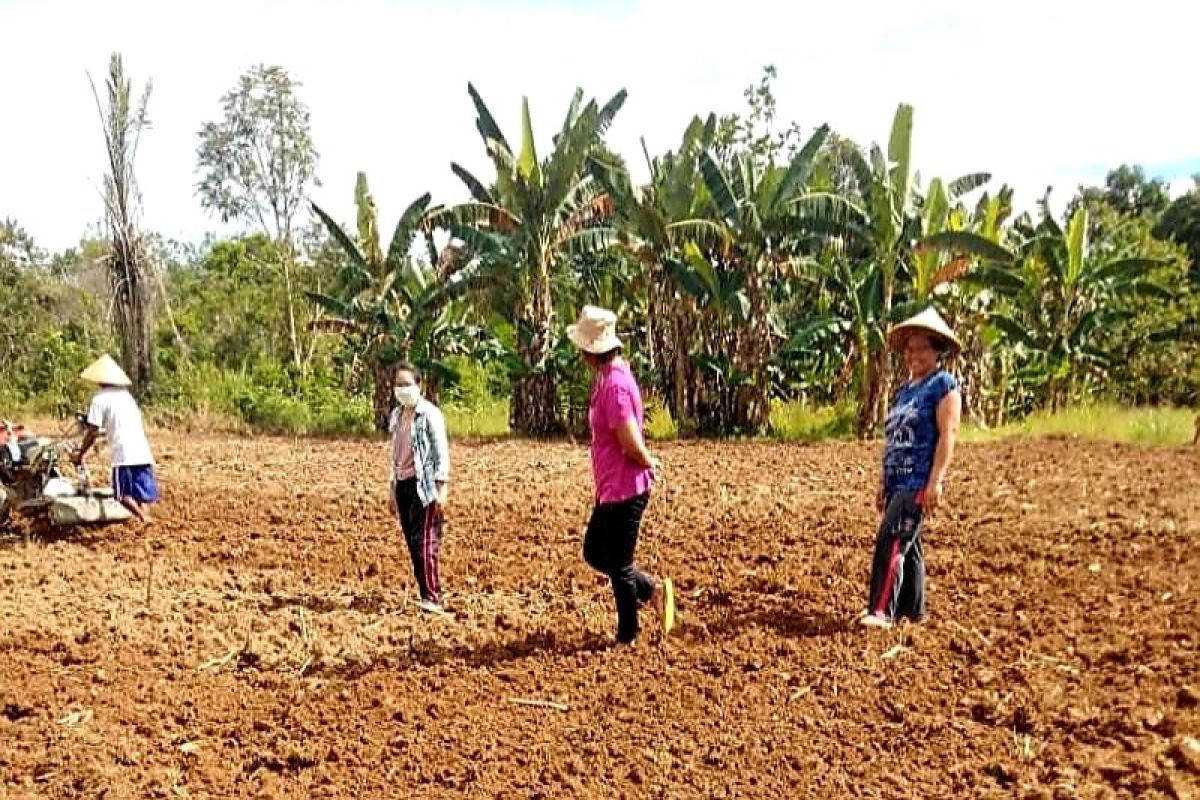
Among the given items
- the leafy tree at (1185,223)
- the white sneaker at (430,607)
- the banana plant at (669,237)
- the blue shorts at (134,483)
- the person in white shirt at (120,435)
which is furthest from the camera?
the leafy tree at (1185,223)

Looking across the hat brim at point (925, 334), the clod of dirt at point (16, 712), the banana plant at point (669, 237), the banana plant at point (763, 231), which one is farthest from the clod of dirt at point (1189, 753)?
the banana plant at point (669, 237)

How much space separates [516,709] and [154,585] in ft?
10.3

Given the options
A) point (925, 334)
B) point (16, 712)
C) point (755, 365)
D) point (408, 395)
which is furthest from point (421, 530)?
point (755, 365)

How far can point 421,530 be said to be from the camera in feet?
18.0

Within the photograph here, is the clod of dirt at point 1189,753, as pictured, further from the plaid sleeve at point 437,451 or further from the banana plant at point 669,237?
the banana plant at point 669,237

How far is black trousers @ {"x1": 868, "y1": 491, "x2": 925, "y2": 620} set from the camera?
4.55 meters

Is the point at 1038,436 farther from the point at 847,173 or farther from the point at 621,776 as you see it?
the point at 847,173

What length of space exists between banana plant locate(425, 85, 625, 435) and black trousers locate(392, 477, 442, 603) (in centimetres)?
911

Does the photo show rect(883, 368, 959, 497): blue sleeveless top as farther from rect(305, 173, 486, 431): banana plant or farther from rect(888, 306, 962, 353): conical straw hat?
rect(305, 173, 486, 431): banana plant

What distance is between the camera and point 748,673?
4383 millimetres

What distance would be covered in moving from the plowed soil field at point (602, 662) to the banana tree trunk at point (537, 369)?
22.3ft

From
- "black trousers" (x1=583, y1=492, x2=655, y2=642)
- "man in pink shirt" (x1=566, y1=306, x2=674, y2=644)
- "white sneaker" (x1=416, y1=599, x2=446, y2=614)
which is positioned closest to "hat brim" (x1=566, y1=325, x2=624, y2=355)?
"man in pink shirt" (x1=566, y1=306, x2=674, y2=644)

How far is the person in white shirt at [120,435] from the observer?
726 cm

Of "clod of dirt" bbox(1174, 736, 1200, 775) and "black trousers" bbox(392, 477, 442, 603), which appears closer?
"clod of dirt" bbox(1174, 736, 1200, 775)
